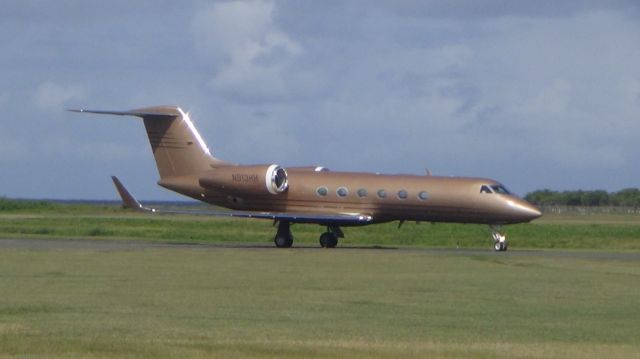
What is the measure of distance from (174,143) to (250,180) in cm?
375

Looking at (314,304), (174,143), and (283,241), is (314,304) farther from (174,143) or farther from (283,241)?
(174,143)

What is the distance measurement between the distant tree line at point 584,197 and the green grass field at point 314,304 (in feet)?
456

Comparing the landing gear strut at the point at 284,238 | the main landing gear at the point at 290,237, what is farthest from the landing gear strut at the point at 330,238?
the landing gear strut at the point at 284,238

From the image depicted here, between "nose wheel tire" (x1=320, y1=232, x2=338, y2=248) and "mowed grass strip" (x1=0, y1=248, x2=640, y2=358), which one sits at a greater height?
"nose wheel tire" (x1=320, y1=232, x2=338, y2=248)

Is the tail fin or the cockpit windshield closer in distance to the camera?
the cockpit windshield

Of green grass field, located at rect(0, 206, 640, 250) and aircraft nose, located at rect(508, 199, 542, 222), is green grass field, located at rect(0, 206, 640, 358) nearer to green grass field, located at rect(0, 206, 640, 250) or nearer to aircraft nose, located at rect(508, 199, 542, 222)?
aircraft nose, located at rect(508, 199, 542, 222)

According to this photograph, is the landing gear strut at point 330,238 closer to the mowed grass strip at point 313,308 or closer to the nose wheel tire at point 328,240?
the nose wheel tire at point 328,240

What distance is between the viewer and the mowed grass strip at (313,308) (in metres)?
14.4

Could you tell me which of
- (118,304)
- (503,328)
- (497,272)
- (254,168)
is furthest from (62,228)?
(503,328)

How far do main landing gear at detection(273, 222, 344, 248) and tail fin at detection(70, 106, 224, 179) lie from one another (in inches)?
168

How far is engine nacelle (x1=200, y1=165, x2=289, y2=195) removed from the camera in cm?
4316

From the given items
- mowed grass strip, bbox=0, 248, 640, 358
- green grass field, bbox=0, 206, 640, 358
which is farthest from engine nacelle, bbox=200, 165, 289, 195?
mowed grass strip, bbox=0, 248, 640, 358

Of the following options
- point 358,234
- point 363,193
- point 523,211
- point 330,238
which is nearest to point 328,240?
point 330,238

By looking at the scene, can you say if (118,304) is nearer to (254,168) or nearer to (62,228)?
(254,168)
